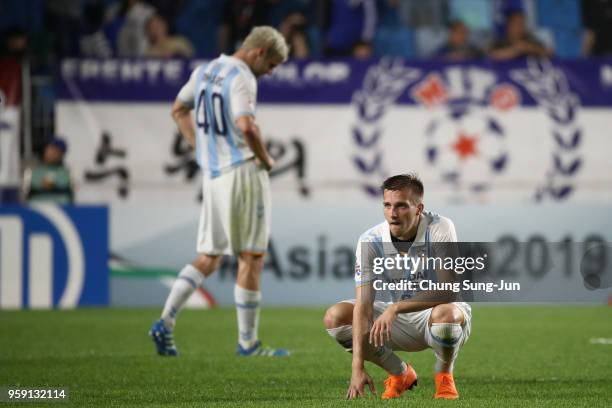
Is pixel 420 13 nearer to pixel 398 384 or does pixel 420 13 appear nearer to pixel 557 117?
pixel 557 117

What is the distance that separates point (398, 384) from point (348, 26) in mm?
10364

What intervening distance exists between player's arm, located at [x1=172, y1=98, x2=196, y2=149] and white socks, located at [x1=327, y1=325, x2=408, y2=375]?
9.50 feet

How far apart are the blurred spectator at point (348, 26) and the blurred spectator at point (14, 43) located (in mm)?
3816

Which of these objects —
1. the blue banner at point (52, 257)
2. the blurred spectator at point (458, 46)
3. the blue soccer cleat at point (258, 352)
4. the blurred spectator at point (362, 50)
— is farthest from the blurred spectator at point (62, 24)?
the blue soccer cleat at point (258, 352)

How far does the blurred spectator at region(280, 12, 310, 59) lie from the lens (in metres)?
15.7

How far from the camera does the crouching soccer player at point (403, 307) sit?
18.3 feet

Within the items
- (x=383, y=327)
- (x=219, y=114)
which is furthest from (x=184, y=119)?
(x=383, y=327)

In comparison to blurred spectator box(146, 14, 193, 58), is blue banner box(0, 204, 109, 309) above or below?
below

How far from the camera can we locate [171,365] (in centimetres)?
759

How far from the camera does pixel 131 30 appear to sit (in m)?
15.8

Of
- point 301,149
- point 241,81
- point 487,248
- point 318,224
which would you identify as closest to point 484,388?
point 487,248

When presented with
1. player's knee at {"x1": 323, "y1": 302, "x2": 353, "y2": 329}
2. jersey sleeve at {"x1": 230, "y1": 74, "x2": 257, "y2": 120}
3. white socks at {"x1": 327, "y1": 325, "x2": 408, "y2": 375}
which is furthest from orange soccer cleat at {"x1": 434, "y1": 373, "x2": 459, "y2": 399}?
jersey sleeve at {"x1": 230, "y1": 74, "x2": 257, "y2": 120}

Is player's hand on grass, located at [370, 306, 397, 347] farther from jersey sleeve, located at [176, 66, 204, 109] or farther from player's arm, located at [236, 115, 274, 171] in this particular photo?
jersey sleeve, located at [176, 66, 204, 109]

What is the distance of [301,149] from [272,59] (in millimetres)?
6580
